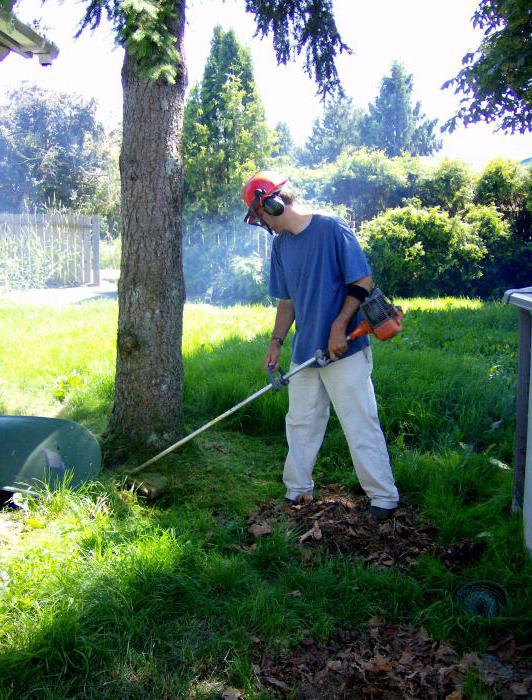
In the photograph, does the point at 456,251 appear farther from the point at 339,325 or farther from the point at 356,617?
the point at 356,617

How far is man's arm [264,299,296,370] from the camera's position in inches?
152

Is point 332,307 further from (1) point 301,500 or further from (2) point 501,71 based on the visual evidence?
(2) point 501,71

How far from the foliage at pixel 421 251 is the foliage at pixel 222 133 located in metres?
2.76

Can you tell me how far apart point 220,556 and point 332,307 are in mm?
1424

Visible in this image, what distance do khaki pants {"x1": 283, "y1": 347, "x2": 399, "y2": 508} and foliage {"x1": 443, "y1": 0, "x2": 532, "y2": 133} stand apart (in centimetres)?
574

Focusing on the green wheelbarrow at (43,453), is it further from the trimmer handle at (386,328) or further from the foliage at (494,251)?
the foliage at (494,251)

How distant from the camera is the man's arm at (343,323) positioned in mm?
3338

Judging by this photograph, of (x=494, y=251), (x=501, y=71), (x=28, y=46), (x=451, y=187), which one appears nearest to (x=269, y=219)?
(x=28, y=46)

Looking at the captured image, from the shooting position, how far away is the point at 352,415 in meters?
3.49

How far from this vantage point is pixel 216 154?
12.2 metres

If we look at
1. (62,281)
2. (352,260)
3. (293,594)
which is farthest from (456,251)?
(293,594)

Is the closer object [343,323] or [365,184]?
[343,323]

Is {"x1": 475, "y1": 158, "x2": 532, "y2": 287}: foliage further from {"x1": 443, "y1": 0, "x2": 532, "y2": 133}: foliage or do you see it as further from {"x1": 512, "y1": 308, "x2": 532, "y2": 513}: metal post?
{"x1": 512, "y1": 308, "x2": 532, "y2": 513}: metal post

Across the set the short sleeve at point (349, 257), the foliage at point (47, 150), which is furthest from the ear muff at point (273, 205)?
A: the foliage at point (47, 150)
